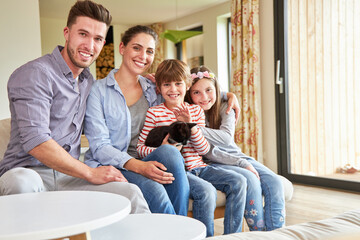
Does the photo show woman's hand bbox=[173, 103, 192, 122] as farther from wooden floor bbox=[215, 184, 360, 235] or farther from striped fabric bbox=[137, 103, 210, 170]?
wooden floor bbox=[215, 184, 360, 235]

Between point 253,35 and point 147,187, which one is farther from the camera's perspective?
point 253,35

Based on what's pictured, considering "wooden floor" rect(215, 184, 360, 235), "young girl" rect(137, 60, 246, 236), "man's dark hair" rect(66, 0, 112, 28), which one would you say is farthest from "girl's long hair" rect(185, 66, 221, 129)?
"wooden floor" rect(215, 184, 360, 235)

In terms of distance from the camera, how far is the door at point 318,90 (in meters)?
4.09

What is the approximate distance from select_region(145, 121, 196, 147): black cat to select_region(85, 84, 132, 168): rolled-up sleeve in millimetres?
148

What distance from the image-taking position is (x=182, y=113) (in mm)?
1983

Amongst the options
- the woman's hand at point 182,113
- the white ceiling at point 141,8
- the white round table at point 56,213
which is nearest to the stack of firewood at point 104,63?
the white ceiling at point 141,8

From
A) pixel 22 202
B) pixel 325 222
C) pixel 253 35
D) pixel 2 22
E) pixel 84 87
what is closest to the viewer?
pixel 325 222

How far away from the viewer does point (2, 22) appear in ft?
14.5

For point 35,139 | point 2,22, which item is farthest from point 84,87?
point 2,22

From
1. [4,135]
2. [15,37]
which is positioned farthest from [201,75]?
[15,37]

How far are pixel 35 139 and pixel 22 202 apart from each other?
0.47 metres

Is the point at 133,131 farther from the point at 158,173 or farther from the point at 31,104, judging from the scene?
the point at 31,104

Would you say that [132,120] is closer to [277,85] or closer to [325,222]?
[325,222]

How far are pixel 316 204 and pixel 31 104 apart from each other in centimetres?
257
